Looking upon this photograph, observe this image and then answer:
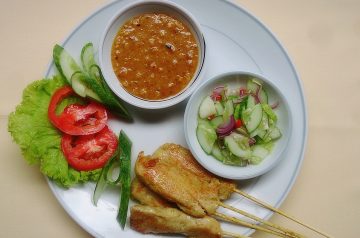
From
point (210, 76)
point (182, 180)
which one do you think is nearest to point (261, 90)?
point (210, 76)

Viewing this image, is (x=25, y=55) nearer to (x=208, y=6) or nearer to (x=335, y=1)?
(x=208, y=6)

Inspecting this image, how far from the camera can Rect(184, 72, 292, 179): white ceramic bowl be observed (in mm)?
4035

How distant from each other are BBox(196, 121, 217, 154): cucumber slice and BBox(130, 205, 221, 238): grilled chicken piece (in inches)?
24.5

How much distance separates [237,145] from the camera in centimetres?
402

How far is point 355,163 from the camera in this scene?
4.56 meters

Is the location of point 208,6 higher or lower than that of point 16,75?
higher

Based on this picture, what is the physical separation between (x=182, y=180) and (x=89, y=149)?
923mm

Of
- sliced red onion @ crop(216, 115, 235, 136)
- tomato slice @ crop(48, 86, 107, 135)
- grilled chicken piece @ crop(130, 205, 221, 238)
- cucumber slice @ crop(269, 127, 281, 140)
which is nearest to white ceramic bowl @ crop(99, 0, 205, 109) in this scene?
tomato slice @ crop(48, 86, 107, 135)

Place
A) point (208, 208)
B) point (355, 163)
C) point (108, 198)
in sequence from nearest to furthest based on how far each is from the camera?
point (208, 208) → point (108, 198) → point (355, 163)

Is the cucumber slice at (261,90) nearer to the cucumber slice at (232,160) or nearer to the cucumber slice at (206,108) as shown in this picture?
the cucumber slice at (206,108)

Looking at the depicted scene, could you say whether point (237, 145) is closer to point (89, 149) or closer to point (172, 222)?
point (172, 222)

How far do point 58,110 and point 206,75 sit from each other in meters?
1.44

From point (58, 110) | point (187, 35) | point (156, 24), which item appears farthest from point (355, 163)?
point (58, 110)

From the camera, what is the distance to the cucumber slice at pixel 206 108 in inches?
163
